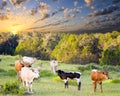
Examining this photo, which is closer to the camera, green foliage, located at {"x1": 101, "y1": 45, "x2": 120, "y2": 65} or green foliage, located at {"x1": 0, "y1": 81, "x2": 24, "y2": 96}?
green foliage, located at {"x1": 0, "y1": 81, "x2": 24, "y2": 96}

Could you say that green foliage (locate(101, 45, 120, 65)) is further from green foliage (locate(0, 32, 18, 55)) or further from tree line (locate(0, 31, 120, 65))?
green foliage (locate(0, 32, 18, 55))

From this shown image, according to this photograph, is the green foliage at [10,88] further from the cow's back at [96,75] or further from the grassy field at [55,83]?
the cow's back at [96,75]

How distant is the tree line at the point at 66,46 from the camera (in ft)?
49.9

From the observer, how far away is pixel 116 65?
1639 centimetres

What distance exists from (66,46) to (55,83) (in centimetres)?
506

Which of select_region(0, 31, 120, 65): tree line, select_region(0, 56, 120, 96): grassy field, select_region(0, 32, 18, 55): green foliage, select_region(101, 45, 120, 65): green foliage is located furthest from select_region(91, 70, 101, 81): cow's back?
select_region(101, 45, 120, 65): green foliage

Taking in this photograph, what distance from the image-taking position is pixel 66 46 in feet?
53.3

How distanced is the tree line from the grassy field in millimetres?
631

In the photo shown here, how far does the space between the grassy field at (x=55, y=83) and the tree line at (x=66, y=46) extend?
0.63m

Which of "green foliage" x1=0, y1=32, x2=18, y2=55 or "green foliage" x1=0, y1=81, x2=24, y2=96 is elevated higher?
"green foliage" x1=0, y1=32, x2=18, y2=55

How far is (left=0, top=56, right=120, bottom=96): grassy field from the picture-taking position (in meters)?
9.34

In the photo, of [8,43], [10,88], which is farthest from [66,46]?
[10,88]

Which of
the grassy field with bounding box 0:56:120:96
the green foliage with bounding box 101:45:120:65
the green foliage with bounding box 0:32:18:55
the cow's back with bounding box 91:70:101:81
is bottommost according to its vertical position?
the grassy field with bounding box 0:56:120:96

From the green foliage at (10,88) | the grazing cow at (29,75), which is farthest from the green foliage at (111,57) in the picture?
the green foliage at (10,88)
